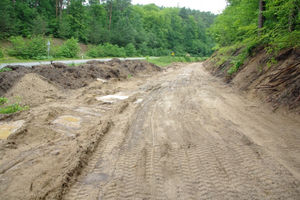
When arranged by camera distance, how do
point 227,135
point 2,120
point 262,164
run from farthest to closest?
point 2,120 < point 227,135 < point 262,164

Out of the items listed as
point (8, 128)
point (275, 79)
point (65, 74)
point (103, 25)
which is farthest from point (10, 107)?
point (103, 25)

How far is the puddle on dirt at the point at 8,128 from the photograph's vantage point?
5148 mm

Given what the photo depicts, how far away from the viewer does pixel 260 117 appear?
20.6 ft

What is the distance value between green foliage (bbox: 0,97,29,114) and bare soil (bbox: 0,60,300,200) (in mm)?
369

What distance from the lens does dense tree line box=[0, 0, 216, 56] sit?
111 ft

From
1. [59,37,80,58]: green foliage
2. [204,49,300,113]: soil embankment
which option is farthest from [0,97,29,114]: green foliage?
[59,37,80,58]: green foliage

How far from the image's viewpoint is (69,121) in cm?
621

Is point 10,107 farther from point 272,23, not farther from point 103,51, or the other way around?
point 103,51

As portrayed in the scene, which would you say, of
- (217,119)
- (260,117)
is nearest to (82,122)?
(217,119)

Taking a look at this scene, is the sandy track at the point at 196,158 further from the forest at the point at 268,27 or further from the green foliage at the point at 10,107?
the forest at the point at 268,27

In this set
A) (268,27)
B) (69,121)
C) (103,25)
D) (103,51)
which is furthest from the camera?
(103,25)

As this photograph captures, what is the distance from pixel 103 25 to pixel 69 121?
55168 millimetres

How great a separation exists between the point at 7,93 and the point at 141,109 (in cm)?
585

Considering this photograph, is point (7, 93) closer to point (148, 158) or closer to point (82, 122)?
point (82, 122)
